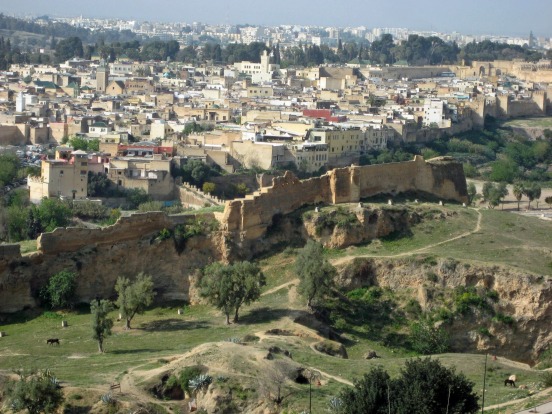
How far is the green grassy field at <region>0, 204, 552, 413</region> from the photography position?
1895 cm

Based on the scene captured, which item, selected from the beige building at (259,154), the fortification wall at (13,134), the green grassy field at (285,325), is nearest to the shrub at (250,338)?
the green grassy field at (285,325)

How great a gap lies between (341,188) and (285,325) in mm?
6448

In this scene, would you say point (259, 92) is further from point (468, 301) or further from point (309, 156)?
point (468, 301)

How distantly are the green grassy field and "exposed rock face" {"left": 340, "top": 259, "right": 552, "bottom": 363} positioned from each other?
53 centimetres

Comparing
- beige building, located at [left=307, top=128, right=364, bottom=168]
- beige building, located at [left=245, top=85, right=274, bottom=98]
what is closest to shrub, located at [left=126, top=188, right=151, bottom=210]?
beige building, located at [left=307, top=128, right=364, bottom=168]

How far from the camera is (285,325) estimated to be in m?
22.1

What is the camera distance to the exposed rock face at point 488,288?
2373 cm

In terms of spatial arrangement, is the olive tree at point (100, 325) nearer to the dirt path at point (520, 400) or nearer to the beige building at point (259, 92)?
the dirt path at point (520, 400)

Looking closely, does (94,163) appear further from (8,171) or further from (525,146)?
(525,146)

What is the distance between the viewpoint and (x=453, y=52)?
402ft

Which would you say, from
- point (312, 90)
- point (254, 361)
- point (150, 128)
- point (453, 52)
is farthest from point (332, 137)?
point (453, 52)

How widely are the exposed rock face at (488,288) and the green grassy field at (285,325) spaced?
0.53 metres

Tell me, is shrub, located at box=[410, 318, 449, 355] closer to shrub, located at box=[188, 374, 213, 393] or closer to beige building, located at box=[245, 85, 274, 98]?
shrub, located at box=[188, 374, 213, 393]

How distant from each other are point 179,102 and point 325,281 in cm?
4947
